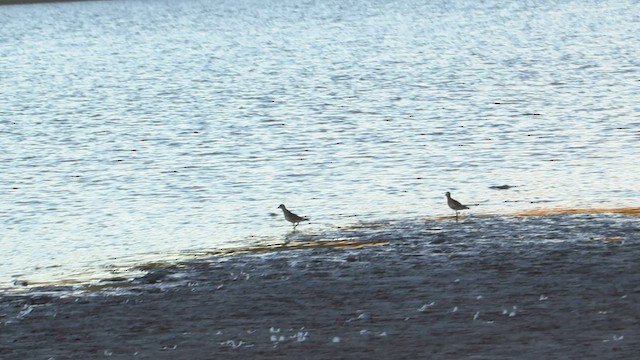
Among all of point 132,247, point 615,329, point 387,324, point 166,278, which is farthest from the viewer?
point 132,247

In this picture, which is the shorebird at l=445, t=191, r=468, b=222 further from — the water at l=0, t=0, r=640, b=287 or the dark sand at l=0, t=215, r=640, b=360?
the dark sand at l=0, t=215, r=640, b=360

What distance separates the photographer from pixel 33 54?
336 ft

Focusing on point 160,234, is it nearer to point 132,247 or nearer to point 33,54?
point 132,247

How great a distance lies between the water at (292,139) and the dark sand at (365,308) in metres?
2.66

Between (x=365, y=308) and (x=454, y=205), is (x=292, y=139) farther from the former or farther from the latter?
(x=365, y=308)

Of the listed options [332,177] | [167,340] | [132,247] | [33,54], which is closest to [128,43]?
[33,54]

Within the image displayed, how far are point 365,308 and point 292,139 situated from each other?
2338 centimetres

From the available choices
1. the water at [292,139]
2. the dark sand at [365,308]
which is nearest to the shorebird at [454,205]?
the water at [292,139]

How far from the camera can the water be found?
83.3ft

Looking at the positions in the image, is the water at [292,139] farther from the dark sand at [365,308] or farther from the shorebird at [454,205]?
the dark sand at [365,308]

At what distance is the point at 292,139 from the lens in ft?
131

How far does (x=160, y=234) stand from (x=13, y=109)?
112 feet

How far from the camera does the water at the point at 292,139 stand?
2538 cm

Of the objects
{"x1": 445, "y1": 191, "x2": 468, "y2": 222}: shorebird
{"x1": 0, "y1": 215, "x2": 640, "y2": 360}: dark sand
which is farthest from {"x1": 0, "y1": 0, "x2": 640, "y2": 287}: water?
{"x1": 0, "y1": 215, "x2": 640, "y2": 360}: dark sand
